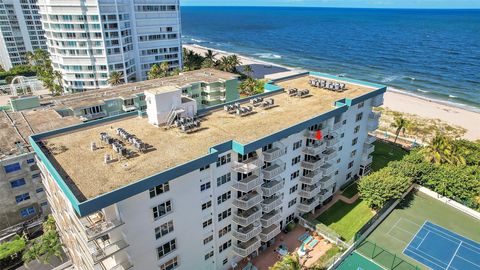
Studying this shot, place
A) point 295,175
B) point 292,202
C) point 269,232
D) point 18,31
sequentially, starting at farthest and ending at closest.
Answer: point 18,31 < point 292,202 < point 295,175 < point 269,232

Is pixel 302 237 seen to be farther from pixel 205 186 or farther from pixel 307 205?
pixel 205 186

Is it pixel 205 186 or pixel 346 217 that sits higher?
pixel 205 186

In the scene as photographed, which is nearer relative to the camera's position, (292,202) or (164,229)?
(164,229)

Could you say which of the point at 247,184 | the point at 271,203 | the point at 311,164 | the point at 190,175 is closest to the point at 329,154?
the point at 311,164

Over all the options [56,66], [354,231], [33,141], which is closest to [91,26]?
[56,66]

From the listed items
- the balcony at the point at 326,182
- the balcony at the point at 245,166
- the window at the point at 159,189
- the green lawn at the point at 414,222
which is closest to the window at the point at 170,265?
the window at the point at 159,189

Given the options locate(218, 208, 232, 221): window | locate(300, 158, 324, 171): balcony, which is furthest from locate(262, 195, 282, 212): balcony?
locate(300, 158, 324, 171): balcony

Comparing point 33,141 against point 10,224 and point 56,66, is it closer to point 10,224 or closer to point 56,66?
point 10,224
